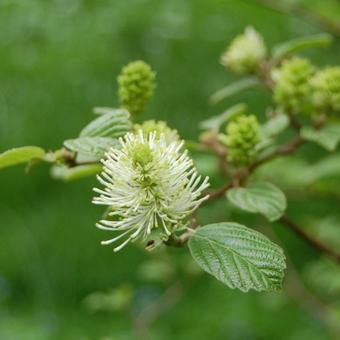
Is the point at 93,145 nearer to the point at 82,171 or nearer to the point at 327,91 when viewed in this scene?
the point at 82,171

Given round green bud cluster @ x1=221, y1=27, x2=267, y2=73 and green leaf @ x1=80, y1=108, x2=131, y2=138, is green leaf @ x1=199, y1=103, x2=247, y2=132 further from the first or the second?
green leaf @ x1=80, y1=108, x2=131, y2=138

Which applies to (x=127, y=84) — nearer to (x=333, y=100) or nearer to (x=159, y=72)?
(x=333, y=100)

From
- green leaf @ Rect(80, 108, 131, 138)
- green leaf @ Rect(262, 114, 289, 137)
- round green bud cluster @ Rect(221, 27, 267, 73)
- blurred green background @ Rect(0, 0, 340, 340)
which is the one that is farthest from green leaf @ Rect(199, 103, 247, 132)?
blurred green background @ Rect(0, 0, 340, 340)

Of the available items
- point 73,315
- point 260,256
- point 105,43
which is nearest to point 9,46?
point 105,43

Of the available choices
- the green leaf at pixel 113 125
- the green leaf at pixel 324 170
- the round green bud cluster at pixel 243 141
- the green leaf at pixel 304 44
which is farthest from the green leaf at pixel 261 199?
the green leaf at pixel 324 170

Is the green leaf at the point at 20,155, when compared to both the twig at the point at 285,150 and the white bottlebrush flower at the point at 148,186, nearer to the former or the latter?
the white bottlebrush flower at the point at 148,186

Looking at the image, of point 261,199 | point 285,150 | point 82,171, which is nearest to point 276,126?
point 285,150
